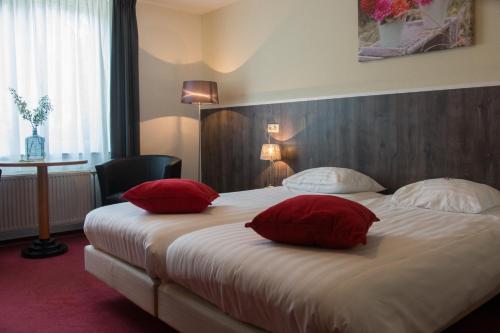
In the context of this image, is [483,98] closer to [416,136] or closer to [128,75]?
[416,136]

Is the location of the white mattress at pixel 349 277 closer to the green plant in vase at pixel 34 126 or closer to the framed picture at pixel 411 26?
the framed picture at pixel 411 26

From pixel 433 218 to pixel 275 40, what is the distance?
268 centimetres

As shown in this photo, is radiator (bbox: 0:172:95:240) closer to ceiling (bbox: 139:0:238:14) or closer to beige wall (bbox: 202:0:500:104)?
beige wall (bbox: 202:0:500:104)

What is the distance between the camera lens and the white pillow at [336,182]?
315cm

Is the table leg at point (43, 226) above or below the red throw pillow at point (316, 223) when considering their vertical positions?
below

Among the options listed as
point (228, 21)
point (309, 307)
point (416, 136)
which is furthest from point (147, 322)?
point (228, 21)

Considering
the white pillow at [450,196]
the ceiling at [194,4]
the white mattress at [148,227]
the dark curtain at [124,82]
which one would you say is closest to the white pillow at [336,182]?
the white pillow at [450,196]

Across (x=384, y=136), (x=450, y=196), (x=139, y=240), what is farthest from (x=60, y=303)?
(x=384, y=136)

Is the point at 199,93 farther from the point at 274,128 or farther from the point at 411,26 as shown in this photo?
the point at 411,26

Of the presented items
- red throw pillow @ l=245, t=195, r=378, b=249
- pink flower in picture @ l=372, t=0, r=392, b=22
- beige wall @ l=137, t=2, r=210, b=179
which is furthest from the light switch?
red throw pillow @ l=245, t=195, r=378, b=249

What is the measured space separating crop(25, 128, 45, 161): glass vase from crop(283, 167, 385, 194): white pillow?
2253 mm

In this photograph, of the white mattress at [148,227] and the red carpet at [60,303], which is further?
the red carpet at [60,303]

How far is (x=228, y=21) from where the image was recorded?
488 centimetres

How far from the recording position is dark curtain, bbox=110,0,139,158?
447 cm
